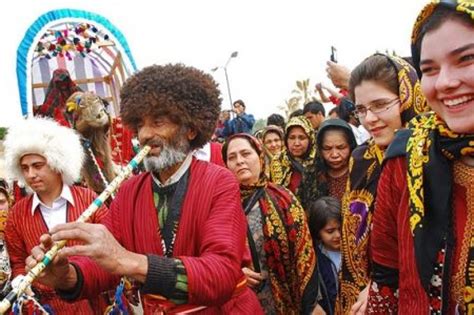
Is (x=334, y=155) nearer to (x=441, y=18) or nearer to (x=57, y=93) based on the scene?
(x=441, y=18)

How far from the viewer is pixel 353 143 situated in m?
4.24

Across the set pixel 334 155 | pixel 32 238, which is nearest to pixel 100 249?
pixel 32 238

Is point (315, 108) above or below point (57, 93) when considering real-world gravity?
below

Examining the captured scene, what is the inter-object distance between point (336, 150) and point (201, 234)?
223 centimetres

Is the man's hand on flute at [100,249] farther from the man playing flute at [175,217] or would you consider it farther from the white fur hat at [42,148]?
the white fur hat at [42,148]

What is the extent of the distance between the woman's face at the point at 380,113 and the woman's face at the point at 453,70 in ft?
3.42

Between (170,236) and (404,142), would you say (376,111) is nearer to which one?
(404,142)

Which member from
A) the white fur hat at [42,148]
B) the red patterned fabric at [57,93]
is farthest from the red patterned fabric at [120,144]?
the white fur hat at [42,148]

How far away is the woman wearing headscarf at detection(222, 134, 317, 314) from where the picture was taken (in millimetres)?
3477

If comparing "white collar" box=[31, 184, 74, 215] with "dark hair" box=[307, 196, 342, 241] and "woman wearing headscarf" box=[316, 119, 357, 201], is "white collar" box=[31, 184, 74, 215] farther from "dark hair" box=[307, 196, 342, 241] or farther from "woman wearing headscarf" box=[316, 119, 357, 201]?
"woman wearing headscarf" box=[316, 119, 357, 201]

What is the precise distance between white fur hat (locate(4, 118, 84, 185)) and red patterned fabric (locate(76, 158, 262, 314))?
113cm

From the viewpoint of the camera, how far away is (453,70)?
1.49 meters

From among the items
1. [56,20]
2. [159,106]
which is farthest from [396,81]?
[56,20]

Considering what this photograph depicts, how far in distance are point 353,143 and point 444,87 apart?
2761 mm
